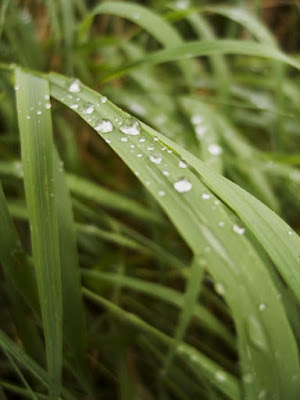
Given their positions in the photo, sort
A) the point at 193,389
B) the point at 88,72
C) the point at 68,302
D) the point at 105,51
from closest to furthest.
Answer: the point at 68,302
the point at 193,389
the point at 88,72
the point at 105,51

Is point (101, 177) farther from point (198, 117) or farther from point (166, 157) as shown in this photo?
point (166, 157)

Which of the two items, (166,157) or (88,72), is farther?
(88,72)

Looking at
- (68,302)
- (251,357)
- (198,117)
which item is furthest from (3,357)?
(198,117)

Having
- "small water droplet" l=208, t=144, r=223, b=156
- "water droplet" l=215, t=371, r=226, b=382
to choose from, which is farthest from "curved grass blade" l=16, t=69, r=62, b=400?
"small water droplet" l=208, t=144, r=223, b=156

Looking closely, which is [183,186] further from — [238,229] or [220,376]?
[220,376]

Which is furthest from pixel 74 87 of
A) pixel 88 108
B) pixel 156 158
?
pixel 156 158

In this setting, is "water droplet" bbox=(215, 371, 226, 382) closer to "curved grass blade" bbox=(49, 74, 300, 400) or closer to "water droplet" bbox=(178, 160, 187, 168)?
"curved grass blade" bbox=(49, 74, 300, 400)

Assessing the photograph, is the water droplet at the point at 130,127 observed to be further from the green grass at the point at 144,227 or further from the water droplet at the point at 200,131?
the water droplet at the point at 200,131
